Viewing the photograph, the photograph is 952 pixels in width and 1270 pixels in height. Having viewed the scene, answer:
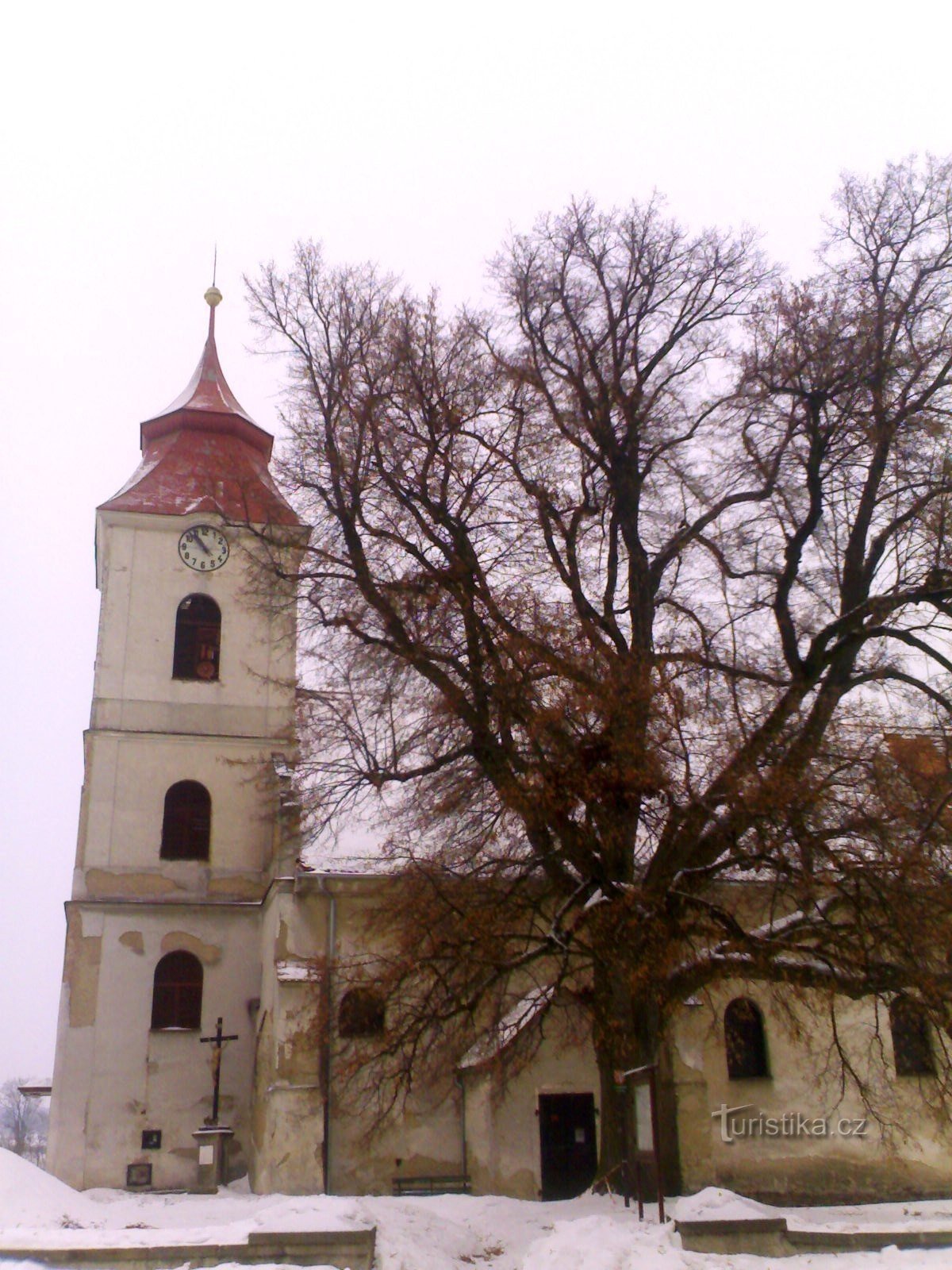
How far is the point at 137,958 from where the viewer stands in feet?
77.5

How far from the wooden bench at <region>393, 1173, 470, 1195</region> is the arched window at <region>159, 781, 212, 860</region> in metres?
7.61

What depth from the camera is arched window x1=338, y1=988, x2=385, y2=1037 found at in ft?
53.0

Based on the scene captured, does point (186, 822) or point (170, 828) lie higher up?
point (186, 822)

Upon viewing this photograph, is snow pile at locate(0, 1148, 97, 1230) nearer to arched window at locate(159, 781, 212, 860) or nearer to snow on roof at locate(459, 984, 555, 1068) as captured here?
snow on roof at locate(459, 984, 555, 1068)

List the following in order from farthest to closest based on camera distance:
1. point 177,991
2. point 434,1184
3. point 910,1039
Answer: point 177,991
point 434,1184
point 910,1039

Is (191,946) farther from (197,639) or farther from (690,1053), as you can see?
(690,1053)

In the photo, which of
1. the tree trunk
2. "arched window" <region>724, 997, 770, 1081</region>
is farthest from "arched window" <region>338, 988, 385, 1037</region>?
"arched window" <region>724, 997, 770, 1081</region>

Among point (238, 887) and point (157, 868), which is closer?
point (157, 868)

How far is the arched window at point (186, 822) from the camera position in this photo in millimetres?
24828

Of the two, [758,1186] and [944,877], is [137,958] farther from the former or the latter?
[944,877]

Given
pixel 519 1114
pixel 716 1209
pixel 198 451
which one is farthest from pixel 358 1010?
pixel 198 451

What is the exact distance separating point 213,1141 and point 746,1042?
9.46 m

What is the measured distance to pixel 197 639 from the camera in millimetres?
26344

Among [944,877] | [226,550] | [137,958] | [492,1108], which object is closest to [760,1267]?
[944,877]
